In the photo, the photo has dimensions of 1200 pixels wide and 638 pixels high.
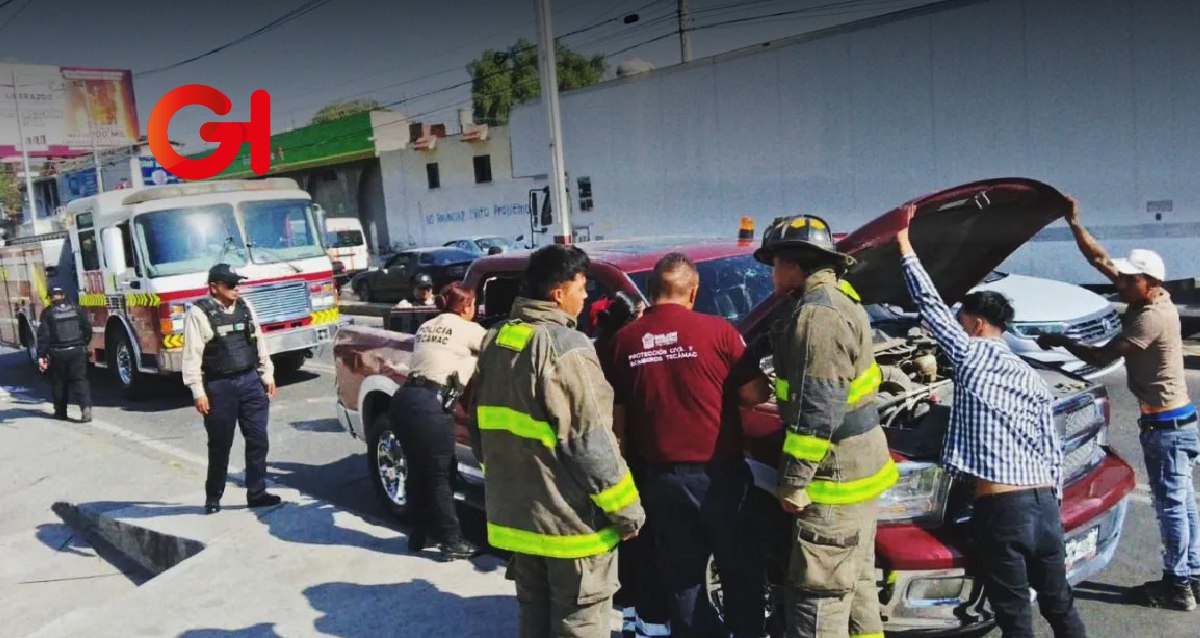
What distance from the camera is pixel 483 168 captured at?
1355 inches

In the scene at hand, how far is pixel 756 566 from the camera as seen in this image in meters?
3.31

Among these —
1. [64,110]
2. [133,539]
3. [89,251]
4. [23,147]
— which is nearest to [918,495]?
[133,539]

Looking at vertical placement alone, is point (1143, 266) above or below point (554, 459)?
above

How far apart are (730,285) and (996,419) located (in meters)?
1.82

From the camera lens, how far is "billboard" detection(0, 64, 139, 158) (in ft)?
120

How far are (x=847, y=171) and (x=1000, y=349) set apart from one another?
1300 cm

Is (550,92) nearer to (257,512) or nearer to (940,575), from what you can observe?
(257,512)

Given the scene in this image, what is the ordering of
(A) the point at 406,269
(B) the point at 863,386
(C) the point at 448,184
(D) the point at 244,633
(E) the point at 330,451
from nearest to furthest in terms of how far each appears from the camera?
1. (B) the point at 863,386
2. (D) the point at 244,633
3. (E) the point at 330,451
4. (A) the point at 406,269
5. (C) the point at 448,184

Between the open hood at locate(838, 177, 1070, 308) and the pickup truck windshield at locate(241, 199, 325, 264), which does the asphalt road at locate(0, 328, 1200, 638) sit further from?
the pickup truck windshield at locate(241, 199, 325, 264)

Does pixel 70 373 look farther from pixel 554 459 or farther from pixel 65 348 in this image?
pixel 554 459

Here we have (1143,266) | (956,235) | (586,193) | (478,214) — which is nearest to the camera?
(1143,266)

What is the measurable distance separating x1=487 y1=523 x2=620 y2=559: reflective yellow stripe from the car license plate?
72.3 inches

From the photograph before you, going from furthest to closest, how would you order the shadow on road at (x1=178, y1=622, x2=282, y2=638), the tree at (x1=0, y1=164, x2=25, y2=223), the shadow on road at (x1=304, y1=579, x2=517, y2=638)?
the tree at (x1=0, y1=164, x2=25, y2=223) → the shadow on road at (x1=178, y1=622, x2=282, y2=638) → the shadow on road at (x1=304, y1=579, x2=517, y2=638)

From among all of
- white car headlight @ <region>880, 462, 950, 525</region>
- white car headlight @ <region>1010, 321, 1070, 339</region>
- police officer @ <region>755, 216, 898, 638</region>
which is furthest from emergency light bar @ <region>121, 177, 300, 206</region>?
white car headlight @ <region>880, 462, 950, 525</region>
